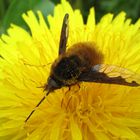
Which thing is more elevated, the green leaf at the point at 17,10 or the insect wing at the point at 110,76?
the green leaf at the point at 17,10

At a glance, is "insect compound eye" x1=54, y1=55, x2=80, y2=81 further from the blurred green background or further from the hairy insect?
the blurred green background

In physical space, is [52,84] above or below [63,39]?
below

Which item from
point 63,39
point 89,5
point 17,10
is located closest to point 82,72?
point 63,39

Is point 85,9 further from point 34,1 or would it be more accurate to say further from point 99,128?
point 99,128

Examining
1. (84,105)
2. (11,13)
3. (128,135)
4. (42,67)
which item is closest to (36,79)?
(42,67)

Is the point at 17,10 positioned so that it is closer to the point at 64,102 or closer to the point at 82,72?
the point at 64,102

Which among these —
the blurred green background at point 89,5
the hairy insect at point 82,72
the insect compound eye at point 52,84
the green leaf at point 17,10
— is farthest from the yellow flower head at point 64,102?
the blurred green background at point 89,5

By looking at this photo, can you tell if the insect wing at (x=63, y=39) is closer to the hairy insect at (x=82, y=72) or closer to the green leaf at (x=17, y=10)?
the hairy insect at (x=82, y=72)
